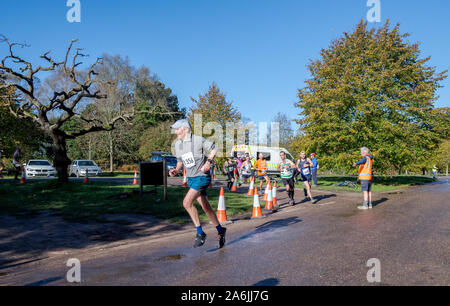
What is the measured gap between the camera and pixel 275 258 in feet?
16.7

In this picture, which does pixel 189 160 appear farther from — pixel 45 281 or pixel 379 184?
pixel 379 184

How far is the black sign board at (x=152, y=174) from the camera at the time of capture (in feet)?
39.7

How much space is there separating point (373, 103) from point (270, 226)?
15620 mm

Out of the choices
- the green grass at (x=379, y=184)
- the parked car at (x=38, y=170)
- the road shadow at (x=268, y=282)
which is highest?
the parked car at (x=38, y=170)

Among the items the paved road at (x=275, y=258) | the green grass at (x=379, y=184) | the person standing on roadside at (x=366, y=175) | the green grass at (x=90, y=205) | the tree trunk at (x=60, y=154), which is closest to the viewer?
the paved road at (x=275, y=258)

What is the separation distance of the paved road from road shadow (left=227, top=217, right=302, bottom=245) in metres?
0.02

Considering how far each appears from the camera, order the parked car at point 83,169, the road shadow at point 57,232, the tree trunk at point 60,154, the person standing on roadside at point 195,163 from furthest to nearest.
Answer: the parked car at point 83,169 → the tree trunk at point 60,154 → the road shadow at point 57,232 → the person standing on roadside at point 195,163

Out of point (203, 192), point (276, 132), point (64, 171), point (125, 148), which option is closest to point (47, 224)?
point (203, 192)

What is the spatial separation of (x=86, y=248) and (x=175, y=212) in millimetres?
3831

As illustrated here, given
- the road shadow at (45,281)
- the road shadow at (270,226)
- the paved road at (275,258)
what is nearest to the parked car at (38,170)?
the paved road at (275,258)

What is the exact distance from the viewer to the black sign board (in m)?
12.1

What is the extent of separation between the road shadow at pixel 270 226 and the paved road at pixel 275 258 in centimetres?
2

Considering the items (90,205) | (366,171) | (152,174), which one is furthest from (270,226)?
(90,205)

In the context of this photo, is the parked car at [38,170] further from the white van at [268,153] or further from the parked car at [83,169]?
the white van at [268,153]
